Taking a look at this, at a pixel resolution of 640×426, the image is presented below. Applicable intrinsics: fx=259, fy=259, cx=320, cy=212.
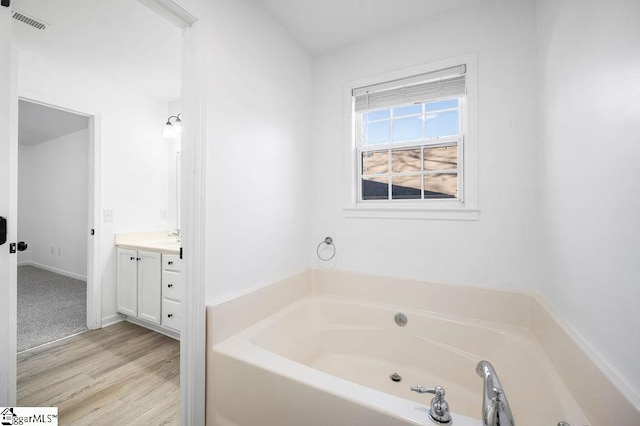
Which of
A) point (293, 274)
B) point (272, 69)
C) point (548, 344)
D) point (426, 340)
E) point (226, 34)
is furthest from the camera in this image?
point (293, 274)

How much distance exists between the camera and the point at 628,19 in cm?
77

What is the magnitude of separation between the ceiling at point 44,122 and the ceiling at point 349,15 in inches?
118

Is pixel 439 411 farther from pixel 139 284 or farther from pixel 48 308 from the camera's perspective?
pixel 48 308

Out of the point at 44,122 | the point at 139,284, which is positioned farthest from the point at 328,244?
the point at 44,122

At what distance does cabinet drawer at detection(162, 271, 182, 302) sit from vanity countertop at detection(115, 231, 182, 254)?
0.21 meters

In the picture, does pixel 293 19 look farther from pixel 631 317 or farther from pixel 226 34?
pixel 631 317

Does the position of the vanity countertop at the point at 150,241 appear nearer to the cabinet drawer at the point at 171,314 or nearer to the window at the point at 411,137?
the cabinet drawer at the point at 171,314

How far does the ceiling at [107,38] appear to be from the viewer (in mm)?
1781

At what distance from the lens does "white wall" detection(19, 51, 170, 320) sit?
2367 mm

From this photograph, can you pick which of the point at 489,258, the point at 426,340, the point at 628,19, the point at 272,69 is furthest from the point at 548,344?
the point at 272,69

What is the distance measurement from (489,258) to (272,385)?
4.87ft

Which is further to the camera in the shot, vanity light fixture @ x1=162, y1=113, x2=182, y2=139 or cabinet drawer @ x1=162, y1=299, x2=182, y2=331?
vanity light fixture @ x1=162, y1=113, x2=182, y2=139

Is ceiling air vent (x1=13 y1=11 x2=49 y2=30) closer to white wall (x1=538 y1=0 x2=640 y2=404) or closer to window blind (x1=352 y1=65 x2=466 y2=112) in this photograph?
window blind (x1=352 y1=65 x2=466 y2=112)

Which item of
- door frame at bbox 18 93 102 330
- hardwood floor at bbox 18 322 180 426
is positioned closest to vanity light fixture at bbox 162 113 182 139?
door frame at bbox 18 93 102 330
